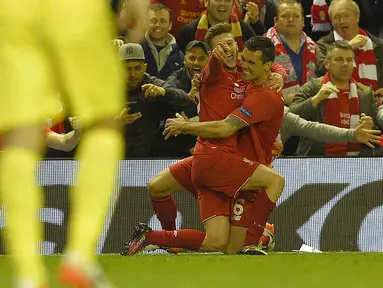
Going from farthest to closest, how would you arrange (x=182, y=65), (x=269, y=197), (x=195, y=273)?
1. (x=182, y=65)
2. (x=269, y=197)
3. (x=195, y=273)

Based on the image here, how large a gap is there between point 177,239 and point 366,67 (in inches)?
152

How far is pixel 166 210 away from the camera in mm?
10500

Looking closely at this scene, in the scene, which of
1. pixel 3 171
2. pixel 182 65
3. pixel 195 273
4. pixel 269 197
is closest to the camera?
pixel 3 171

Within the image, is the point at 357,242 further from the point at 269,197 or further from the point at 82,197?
the point at 82,197

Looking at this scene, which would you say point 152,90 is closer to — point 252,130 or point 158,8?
point 252,130

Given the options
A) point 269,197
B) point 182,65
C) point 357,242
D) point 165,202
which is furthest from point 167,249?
point 182,65

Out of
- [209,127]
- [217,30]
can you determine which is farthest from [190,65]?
[209,127]

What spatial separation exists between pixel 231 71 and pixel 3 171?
219 inches

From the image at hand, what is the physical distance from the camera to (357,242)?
11031 mm

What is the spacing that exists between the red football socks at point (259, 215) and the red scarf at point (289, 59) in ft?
8.89

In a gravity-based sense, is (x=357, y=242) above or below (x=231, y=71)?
below

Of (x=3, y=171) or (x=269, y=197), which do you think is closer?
(x=3, y=171)

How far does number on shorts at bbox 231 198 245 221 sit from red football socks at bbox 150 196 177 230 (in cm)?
62

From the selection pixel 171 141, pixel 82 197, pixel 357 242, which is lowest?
pixel 357 242
